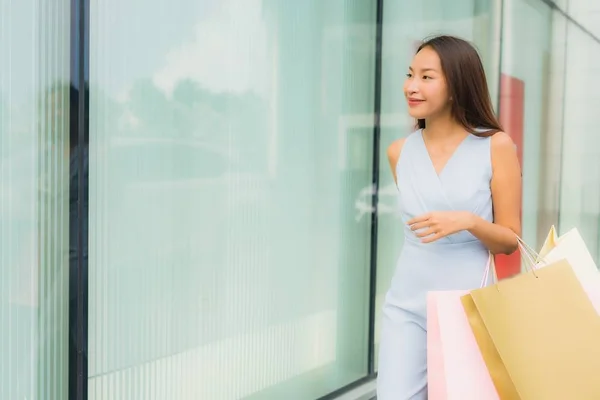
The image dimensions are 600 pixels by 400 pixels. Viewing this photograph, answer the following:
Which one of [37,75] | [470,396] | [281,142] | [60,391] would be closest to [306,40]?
[281,142]

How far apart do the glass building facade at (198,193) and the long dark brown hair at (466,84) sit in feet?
3.36

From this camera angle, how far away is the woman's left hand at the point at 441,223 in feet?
6.28

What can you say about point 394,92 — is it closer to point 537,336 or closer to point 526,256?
point 526,256

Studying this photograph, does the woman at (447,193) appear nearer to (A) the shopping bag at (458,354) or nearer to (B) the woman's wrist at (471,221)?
(B) the woman's wrist at (471,221)

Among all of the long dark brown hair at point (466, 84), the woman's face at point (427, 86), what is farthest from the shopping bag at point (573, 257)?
the woman's face at point (427, 86)

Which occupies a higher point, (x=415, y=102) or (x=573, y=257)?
(x=415, y=102)

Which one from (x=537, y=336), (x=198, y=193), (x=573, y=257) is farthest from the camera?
(x=198, y=193)

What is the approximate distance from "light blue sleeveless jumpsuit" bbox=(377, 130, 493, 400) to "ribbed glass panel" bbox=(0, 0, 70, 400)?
1031 mm

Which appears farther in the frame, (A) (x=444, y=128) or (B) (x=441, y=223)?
(A) (x=444, y=128)

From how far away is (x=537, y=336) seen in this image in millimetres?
1704

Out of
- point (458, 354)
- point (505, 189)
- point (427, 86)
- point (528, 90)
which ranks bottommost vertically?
point (458, 354)

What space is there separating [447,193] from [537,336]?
555 mm

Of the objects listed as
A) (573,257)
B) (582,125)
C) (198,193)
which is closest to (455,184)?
(573,257)

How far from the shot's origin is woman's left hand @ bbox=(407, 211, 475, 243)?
1914mm
